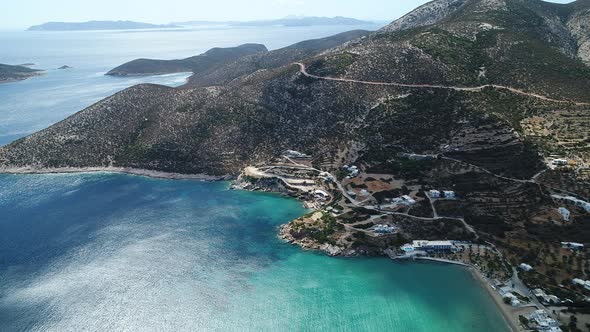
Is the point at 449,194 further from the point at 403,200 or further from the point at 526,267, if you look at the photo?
the point at 526,267

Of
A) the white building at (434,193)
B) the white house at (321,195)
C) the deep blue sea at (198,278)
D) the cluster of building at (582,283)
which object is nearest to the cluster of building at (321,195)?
the white house at (321,195)

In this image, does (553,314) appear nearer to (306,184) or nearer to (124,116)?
(306,184)

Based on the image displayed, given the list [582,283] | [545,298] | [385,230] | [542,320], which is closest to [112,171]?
[385,230]

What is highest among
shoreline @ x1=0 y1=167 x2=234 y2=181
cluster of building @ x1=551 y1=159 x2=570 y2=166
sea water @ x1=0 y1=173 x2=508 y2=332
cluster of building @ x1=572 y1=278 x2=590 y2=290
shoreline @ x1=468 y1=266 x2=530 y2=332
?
cluster of building @ x1=551 y1=159 x2=570 y2=166

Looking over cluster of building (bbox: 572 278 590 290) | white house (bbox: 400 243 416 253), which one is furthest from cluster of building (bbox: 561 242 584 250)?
white house (bbox: 400 243 416 253)

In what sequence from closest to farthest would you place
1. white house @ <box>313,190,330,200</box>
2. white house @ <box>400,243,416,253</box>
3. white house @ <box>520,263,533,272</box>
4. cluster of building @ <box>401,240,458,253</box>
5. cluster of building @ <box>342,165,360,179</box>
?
white house @ <box>520,263,533,272</box> < cluster of building @ <box>401,240,458,253</box> < white house @ <box>400,243,416,253</box> < white house @ <box>313,190,330,200</box> < cluster of building @ <box>342,165,360,179</box>

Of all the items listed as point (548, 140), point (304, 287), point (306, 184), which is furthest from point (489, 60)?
point (304, 287)

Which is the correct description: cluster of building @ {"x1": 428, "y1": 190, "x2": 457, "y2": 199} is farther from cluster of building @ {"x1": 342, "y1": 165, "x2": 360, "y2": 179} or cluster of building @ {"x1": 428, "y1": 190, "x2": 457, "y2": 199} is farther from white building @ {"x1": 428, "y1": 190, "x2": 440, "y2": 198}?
cluster of building @ {"x1": 342, "y1": 165, "x2": 360, "y2": 179}

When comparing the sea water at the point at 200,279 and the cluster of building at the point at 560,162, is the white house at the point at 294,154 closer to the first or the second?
the sea water at the point at 200,279
